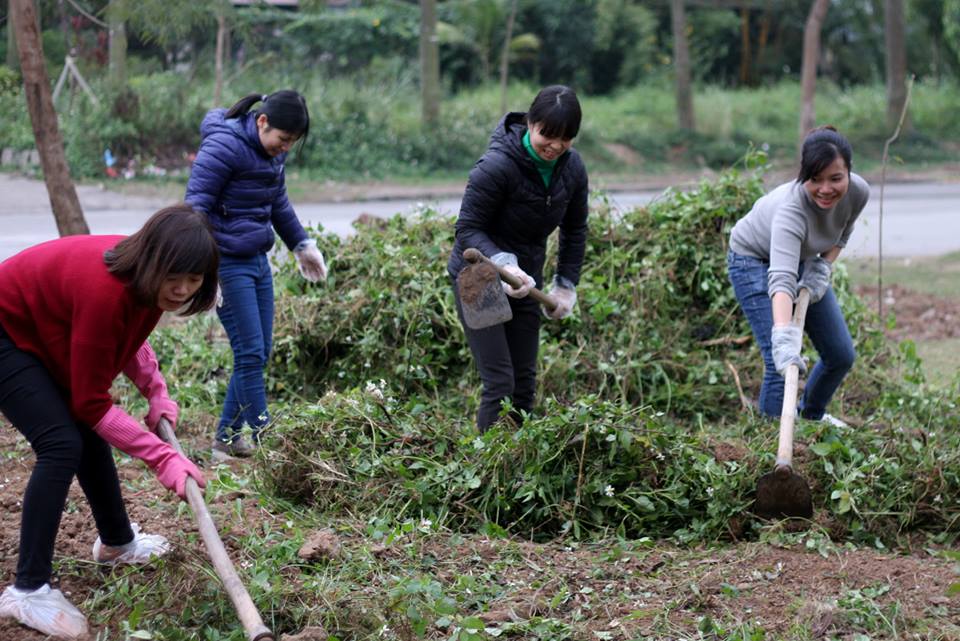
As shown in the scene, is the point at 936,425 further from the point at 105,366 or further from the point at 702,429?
the point at 105,366

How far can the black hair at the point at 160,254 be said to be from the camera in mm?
3020

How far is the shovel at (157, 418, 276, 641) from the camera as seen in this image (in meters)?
2.95

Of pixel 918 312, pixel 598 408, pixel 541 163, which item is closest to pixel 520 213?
pixel 541 163

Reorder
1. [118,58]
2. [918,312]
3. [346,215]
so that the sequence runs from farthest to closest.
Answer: [118,58] → [346,215] → [918,312]

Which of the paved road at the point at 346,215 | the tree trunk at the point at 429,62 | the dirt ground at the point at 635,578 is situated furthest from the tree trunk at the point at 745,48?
the dirt ground at the point at 635,578

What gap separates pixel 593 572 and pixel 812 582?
2.36ft

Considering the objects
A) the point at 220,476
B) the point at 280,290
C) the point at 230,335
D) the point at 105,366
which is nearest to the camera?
the point at 105,366

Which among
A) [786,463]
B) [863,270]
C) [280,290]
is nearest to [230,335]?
[280,290]

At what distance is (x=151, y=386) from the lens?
358 centimetres

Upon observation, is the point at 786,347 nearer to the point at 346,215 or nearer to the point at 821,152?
the point at 821,152

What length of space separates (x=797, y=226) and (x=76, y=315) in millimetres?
2881

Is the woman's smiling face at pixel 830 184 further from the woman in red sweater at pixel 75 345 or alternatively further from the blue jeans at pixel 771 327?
the woman in red sweater at pixel 75 345

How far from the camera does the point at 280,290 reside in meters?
6.35

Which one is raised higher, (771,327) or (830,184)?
(830,184)
